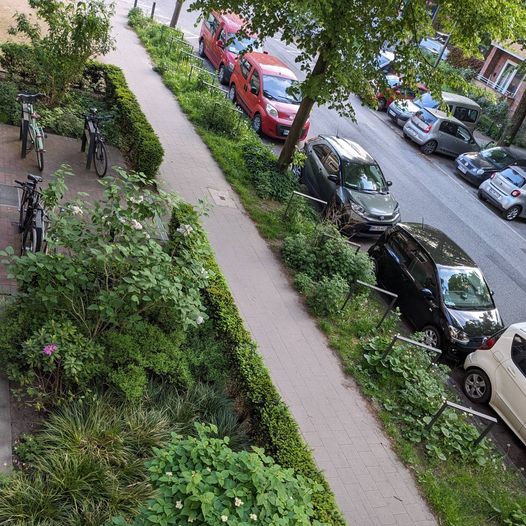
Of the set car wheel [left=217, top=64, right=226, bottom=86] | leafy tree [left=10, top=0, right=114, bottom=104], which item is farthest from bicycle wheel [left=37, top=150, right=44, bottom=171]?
car wheel [left=217, top=64, right=226, bottom=86]

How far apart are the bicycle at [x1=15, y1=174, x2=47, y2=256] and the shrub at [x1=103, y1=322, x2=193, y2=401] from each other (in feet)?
5.55

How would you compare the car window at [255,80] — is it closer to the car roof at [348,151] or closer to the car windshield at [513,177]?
the car roof at [348,151]

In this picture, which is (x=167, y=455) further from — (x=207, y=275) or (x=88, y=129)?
(x=88, y=129)

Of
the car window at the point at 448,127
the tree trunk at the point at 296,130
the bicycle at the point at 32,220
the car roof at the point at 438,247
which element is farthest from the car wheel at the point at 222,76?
the bicycle at the point at 32,220

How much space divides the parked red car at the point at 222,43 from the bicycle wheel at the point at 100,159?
9.73 m

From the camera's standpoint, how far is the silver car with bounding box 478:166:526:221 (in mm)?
18359

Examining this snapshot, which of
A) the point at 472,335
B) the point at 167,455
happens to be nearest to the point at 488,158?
the point at 472,335

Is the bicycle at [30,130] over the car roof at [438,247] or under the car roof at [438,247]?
under

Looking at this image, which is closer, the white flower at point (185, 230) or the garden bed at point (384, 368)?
the white flower at point (185, 230)

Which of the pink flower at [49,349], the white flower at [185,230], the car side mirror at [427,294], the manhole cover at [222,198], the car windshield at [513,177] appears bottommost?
the manhole cover at [222,198]

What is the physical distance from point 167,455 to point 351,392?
4713 mm

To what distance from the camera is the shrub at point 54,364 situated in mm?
5570

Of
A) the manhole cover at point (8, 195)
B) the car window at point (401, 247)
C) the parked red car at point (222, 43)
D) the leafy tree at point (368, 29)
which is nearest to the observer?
the manhole cover at point (8, 195)

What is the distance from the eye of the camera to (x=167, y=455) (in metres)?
3.91
